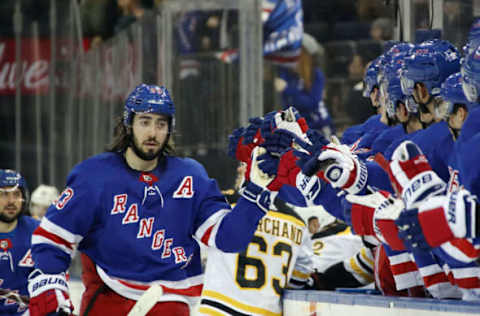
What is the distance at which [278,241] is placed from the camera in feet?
14.3

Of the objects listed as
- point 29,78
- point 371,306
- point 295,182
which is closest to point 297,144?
point 295,182

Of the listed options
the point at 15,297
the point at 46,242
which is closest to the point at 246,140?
the point at 46,242

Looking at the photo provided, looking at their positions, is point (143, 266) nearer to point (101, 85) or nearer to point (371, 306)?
point (371, 306)

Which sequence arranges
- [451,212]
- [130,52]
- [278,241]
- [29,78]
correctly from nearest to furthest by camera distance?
[451,212]
[278,241]
[130,52]
[29,78]

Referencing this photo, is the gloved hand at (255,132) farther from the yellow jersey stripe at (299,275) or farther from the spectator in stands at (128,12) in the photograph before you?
the spectator in stands at (128,12)

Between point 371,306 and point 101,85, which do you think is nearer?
point 371,306

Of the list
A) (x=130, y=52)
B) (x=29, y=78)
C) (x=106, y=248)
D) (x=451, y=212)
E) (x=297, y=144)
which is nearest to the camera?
(x=451, y=212)

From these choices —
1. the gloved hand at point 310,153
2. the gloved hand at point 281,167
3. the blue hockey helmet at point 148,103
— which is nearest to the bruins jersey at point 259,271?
the blue hockey helmet at point 148,103

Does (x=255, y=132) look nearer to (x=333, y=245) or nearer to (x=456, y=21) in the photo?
(x=456, y=21)

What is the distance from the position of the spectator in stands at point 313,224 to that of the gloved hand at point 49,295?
165cm

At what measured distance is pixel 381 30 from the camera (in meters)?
6.19

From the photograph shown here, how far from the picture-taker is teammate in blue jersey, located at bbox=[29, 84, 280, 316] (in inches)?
142

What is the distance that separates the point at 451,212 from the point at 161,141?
4.75ft

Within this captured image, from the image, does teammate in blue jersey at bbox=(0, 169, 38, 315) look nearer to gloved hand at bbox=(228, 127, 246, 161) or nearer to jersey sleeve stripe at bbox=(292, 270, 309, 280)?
jersey sleeve stripe at bbox=(292, 270, 309, 280)
